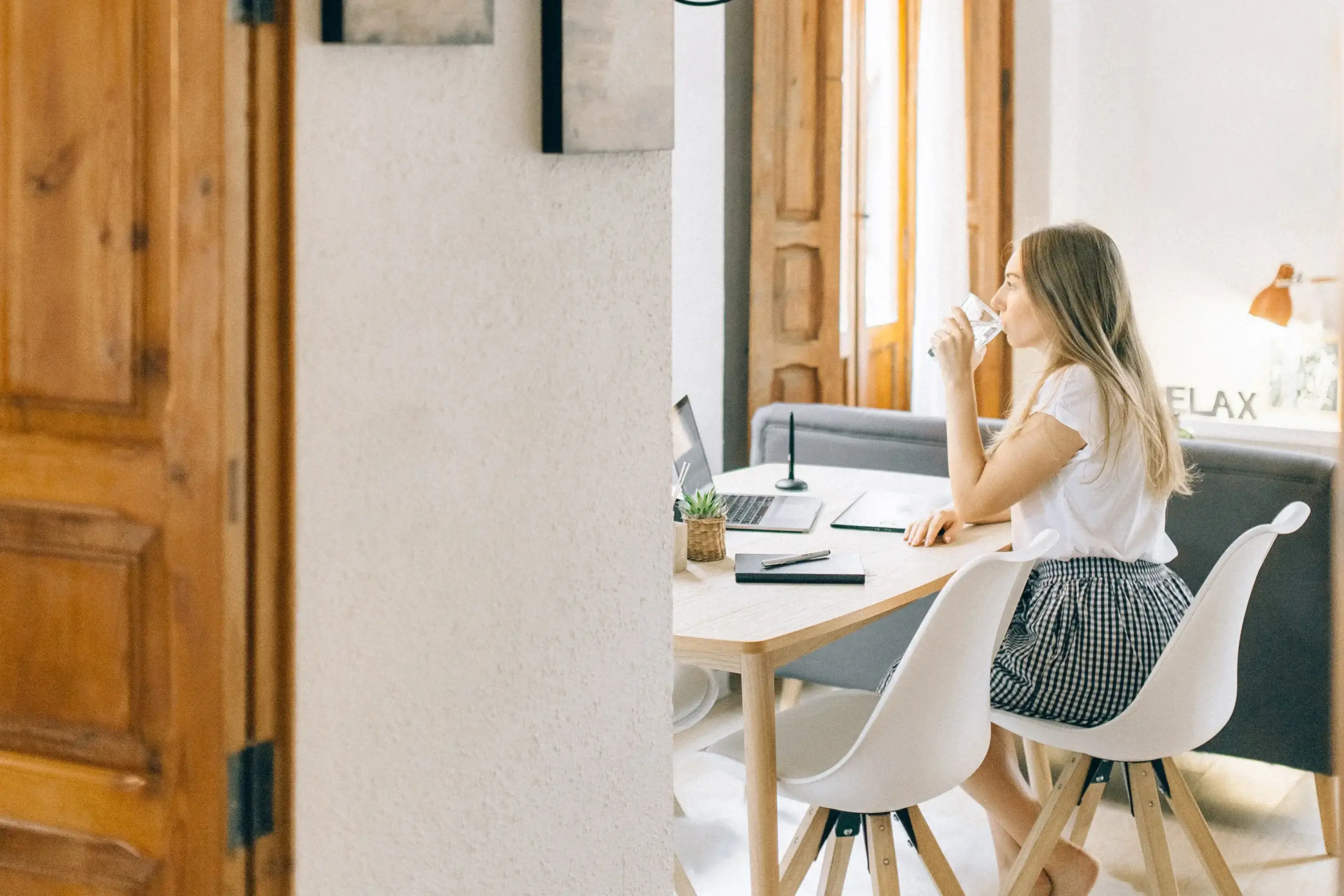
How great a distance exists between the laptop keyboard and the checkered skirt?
1.78ft

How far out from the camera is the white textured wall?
1.32 metres

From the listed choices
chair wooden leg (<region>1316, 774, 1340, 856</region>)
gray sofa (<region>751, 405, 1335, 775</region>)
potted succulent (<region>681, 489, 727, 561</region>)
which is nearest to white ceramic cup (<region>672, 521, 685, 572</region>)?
potted succulent (<region>681, 489, 727, 561</region>)

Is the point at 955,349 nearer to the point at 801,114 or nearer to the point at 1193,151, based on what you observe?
the point at 801,114

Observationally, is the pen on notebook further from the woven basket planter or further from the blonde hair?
the blonde hair

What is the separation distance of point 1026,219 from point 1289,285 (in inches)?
44.3

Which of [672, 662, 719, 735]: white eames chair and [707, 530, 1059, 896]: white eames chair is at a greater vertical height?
[707, 530, 1059, 896]: white eames chair

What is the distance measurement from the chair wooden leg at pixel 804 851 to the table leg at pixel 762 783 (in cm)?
5

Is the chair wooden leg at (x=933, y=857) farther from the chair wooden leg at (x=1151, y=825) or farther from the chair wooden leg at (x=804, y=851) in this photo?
the chair wooden leg at (x=1151, y=825)

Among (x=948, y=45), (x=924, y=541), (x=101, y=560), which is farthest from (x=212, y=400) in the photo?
(x=948, y=45)

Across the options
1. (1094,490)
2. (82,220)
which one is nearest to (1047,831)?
(1094,490)

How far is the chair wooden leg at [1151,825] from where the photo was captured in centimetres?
247

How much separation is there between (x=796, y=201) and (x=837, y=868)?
2.46m

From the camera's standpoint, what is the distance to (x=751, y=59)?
427 cm

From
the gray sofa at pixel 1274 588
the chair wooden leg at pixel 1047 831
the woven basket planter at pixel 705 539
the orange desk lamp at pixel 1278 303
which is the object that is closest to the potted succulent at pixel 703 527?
the woven basket planter at pixel 705 539
